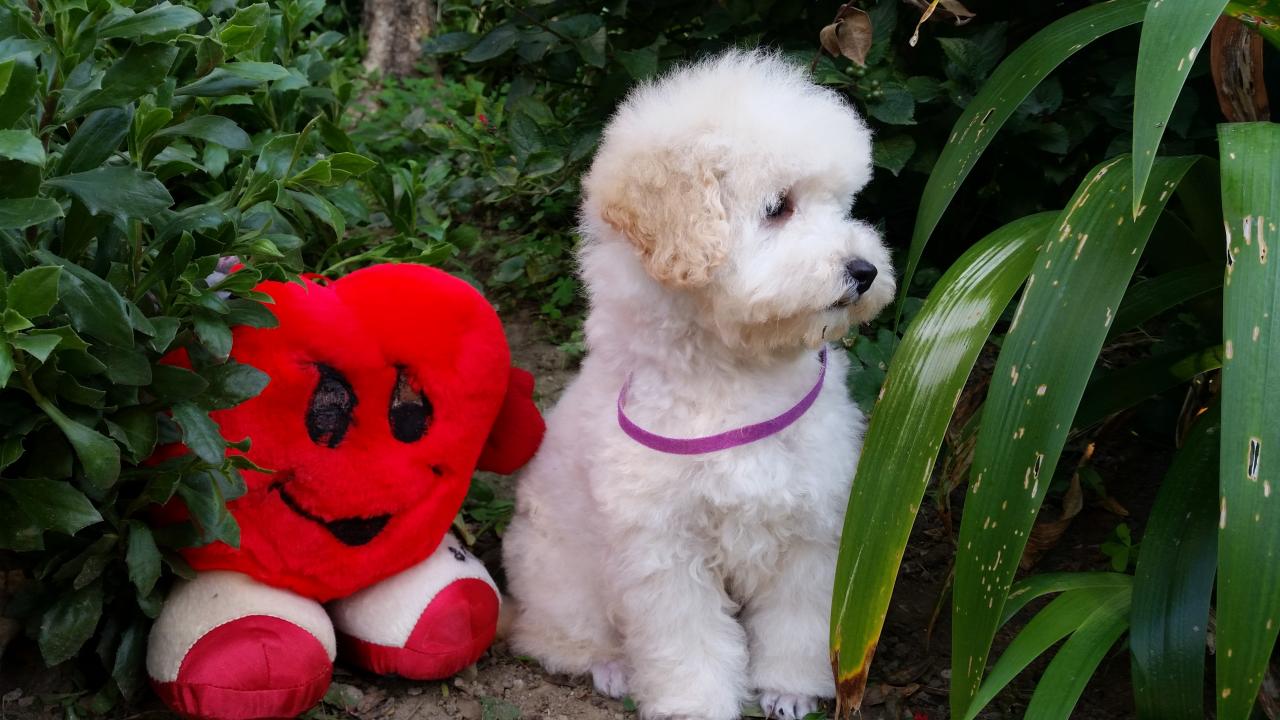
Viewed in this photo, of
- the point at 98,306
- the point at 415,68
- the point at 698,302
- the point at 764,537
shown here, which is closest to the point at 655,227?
the point at 698,302

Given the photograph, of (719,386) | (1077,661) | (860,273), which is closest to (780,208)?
(860,273)

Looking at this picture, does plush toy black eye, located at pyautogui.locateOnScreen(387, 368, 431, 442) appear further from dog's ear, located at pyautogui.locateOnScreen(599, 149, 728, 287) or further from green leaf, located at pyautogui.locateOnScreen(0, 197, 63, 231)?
green leaf, located at pyautogui.locateOnScreen(0, 197, 63, 231)

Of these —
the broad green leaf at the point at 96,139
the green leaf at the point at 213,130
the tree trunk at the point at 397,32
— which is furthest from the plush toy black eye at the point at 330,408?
the tree trunk at the point at 397,32

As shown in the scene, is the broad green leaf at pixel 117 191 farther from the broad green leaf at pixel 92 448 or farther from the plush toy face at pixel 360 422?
the plush toy face at pixel 360 422

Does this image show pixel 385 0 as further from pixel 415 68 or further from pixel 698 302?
pixel 698 302

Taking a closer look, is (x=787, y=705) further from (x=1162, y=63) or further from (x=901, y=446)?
(x=1162, y=63)

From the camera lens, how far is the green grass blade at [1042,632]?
1.95 m

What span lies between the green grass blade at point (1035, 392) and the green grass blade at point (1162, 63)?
15 centimetres

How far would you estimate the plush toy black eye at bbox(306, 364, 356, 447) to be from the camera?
236 cm

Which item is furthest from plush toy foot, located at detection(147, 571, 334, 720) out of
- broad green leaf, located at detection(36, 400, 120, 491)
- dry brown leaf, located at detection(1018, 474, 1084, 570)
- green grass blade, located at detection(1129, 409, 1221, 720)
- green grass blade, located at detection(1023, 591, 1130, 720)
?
dry brown leaf, located at detection(1018, 474, 1084, 570)

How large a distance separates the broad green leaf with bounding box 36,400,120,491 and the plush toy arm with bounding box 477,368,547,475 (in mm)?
973

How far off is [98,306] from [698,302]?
108cm

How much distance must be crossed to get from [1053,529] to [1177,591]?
75 cm

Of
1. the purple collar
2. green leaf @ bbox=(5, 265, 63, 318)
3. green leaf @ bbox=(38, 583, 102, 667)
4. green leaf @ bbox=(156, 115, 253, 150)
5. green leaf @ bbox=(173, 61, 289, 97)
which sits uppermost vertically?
green leaf @ bbox=(173, 61, 289, 97)
